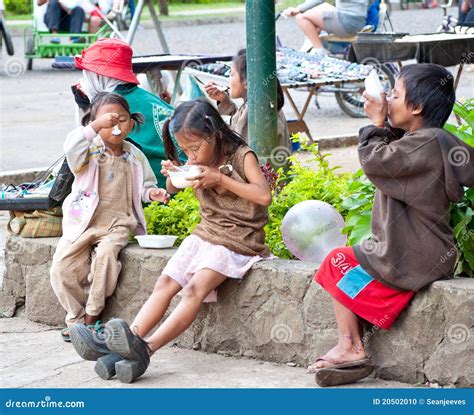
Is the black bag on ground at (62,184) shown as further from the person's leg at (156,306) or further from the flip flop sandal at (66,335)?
the person's leg at (156,306)

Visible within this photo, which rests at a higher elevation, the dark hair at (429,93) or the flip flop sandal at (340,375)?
the dark hair at (429,93)

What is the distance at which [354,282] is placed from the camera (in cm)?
410

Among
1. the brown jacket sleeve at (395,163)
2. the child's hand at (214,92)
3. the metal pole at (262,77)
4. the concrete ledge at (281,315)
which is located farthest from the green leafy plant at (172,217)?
the brown jacket sleeve at (395,163)

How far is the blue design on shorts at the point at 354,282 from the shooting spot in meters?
4.09

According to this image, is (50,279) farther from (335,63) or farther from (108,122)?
(335,63)

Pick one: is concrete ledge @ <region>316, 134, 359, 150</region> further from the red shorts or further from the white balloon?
the red shorts

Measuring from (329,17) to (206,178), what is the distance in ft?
23.1

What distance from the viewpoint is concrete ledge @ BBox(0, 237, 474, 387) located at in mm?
4035

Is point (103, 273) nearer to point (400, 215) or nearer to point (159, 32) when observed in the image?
point (400, 215)

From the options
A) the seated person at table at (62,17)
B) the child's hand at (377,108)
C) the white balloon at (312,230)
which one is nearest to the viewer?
the child's hand at (377,108)

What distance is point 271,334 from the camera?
178 inches

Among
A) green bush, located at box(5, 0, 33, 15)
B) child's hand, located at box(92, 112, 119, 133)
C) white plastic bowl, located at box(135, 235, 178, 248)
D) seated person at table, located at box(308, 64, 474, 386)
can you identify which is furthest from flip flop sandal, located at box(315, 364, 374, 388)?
green bush, located at box(5, 0, 33, 15)

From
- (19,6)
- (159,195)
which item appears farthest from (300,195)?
(19,6)

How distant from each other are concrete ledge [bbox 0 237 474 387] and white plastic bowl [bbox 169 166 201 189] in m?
0.42
